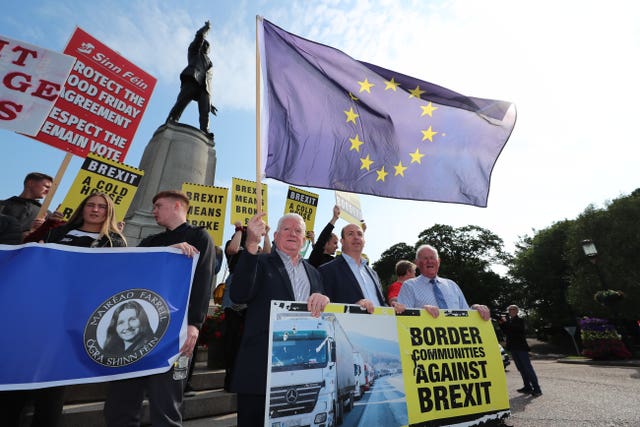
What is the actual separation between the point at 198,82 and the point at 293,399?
472 inches

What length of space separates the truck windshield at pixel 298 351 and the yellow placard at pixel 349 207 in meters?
4.15

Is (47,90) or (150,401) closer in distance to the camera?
(150,401)

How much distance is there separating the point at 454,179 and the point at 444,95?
4.22ft

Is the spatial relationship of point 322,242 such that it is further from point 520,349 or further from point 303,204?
point 520,349

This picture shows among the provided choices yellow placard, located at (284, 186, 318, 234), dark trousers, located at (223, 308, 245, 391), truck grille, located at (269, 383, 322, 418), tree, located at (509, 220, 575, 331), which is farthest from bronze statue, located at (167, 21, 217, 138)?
tree, located at (509, 220, 575, 331)

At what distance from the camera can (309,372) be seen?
93.6 inches

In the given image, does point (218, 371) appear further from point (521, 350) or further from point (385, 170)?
point (521, 350)

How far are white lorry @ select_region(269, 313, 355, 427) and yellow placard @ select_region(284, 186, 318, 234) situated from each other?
514cm

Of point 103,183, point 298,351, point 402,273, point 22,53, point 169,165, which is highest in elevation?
point 169,165

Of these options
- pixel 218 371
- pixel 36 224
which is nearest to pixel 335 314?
pixel 36 224

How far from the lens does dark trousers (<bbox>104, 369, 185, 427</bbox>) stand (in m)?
2.36

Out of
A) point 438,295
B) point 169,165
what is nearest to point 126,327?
point 438,295

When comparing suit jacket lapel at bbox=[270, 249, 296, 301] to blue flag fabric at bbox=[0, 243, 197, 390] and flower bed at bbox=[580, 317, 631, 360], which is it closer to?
blue flag fabric at bbox=[0, 243, 197, 390]

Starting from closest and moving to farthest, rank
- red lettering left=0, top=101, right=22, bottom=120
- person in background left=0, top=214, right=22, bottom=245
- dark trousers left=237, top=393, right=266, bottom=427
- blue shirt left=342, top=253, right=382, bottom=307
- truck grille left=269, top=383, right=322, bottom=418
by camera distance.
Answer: truck grille left=269, top=383, right=322, bottom=418 → dark trousers left=237, top=393, right=266, bottom=427 → blue shirt left=342, top=253, right=382, bottom=307 → person in background left=0, top=214, right=22, bottom=245 → red lettering left=0, top=101, right=22, bottom=120
